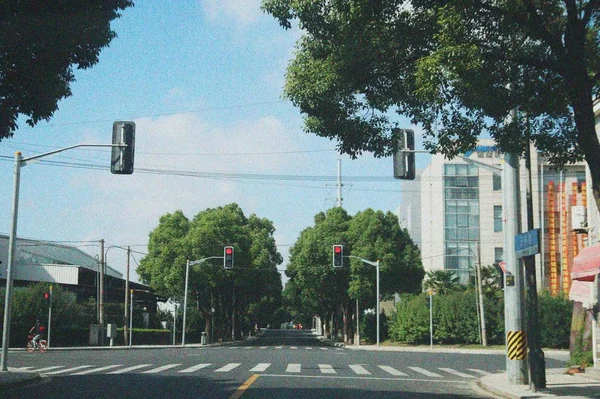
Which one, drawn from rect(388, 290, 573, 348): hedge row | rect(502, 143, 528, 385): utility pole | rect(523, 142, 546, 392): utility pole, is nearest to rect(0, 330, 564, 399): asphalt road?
rect(502, 143, 528, 385): utility pole

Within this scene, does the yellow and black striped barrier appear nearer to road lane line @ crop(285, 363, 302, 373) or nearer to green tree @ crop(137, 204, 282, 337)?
road lane line @ crop(285, 363, 302, 373)

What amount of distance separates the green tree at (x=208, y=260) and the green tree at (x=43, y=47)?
168 feet

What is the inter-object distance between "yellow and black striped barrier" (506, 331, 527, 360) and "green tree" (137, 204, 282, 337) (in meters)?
47.4

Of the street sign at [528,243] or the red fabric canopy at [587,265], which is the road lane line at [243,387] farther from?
the red fabric canopy at [587,265]

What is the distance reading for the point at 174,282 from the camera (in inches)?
2547

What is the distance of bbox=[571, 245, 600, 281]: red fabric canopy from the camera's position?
19375 mm

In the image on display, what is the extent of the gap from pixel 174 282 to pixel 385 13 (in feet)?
178

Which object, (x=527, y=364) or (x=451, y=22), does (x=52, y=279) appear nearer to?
(x=527, y=364)

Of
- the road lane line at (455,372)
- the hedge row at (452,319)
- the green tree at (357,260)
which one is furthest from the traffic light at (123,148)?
the green tree at (357,260)

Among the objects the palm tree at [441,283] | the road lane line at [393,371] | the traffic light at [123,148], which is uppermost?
the traffic light at [123,148]

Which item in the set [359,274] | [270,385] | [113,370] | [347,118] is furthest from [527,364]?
[359,274]

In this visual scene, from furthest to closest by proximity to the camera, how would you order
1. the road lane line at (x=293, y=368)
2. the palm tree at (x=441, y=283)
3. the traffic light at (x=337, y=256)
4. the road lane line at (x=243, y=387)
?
the palm tree at (x=441, y=283)
the traffic light at (x=337, y=256)
the road lane line at (x=293, y=368)
the road lane line at (x=243, y=387)

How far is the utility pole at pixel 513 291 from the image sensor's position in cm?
1839

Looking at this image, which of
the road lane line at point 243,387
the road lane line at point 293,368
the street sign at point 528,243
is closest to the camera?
the road lane line at point 243,387
